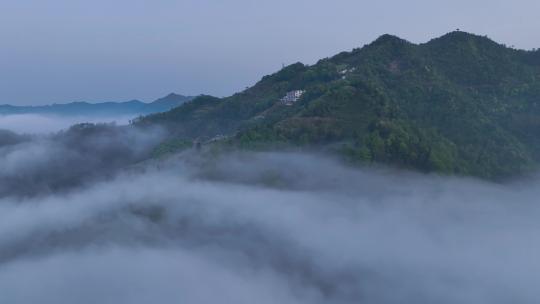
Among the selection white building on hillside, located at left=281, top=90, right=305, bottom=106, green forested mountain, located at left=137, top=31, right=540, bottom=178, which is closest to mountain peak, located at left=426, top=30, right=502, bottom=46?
green forested mountain, located at left=137, top=31, right=540, bottom=178

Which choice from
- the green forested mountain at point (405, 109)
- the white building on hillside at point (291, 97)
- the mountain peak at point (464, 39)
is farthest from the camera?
the mountain peak at point (464, 39)

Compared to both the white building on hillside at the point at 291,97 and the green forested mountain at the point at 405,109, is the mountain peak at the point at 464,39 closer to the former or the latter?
the green forested mountain at the point at 405,109

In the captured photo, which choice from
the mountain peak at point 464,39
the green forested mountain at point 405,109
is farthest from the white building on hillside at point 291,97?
the mountain peak at point 464,39

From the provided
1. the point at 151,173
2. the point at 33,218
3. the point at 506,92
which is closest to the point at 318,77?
the point at 506,92

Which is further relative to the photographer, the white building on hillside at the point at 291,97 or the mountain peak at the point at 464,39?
the mountain peak at the point at 464,39

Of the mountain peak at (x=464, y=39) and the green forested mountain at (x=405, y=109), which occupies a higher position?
the mountain peak at (x=464, y=39)

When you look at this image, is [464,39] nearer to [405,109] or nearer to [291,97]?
[405,109]

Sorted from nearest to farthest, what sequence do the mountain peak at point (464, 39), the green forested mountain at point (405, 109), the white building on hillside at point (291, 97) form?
the green forested mountain at point (405, 109) → the white building on hillside at point (291, 97) → the mountain peak at point (464, 39)
